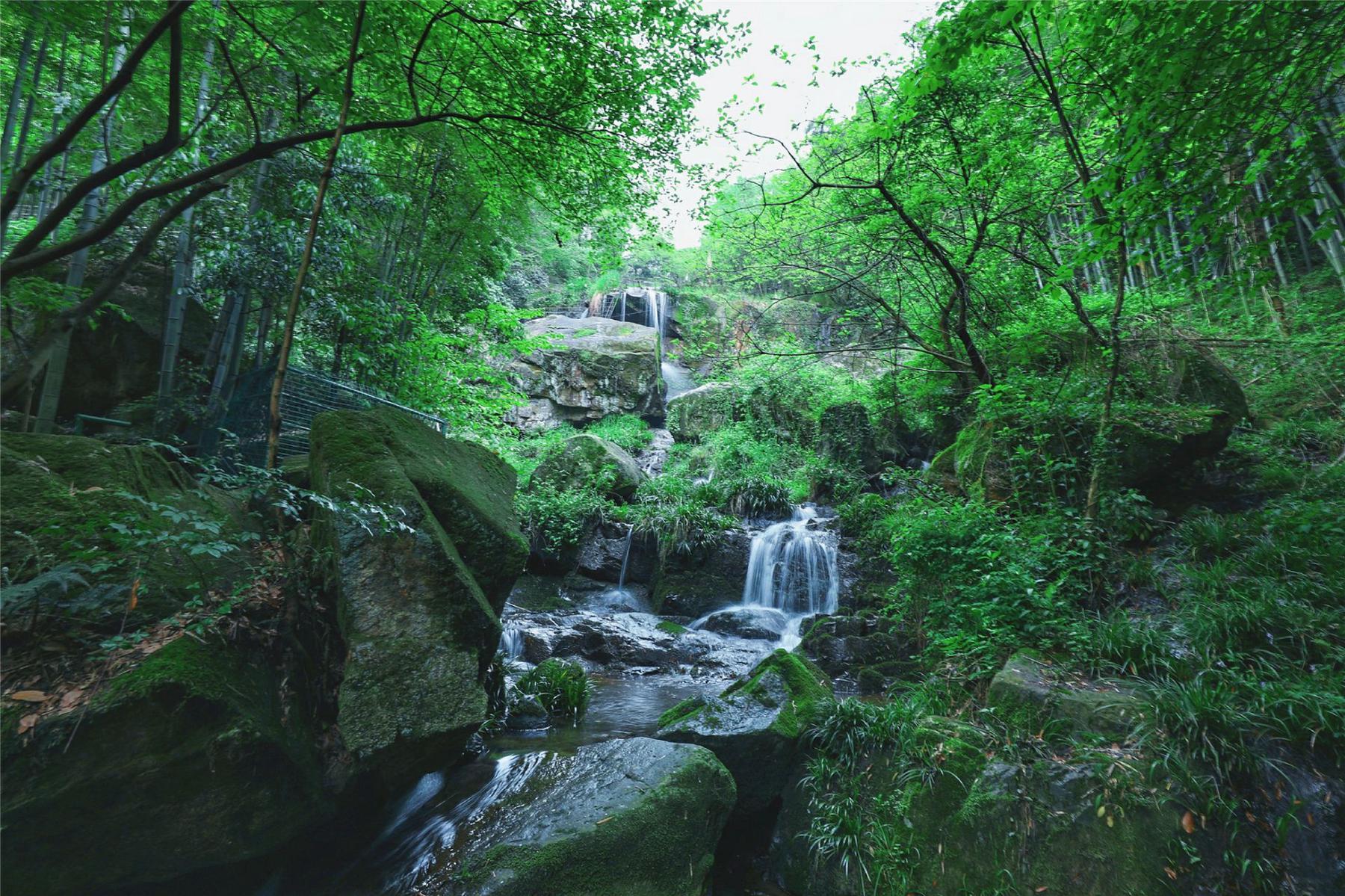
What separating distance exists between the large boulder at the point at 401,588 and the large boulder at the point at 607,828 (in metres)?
0.64

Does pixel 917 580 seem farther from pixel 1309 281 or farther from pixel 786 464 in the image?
pixel 1309 281

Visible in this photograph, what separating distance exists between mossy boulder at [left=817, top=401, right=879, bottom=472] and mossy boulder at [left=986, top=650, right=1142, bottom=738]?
8.95 m

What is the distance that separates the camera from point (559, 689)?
5766 millimetres

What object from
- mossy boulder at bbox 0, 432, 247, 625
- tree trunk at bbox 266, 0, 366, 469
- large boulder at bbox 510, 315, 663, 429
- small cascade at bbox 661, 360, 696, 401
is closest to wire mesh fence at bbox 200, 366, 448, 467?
tree trunk at bbox 266, 0, 366, 469

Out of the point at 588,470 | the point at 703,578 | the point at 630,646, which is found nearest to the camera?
the point at 630,646

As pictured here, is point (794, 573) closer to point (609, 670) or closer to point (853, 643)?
point (853, 643)

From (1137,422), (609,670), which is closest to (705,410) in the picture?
(609,670)

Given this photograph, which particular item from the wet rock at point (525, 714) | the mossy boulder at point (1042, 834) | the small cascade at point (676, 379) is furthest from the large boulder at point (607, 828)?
the small cascade at point (676, 379)

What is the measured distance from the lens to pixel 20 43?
4.95 meters

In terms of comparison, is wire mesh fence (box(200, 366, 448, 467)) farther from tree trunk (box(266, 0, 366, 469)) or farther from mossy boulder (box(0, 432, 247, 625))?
mossy boulder (box(0, 432, 247, 625))

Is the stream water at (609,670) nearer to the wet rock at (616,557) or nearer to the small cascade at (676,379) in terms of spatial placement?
the wet rock at (616,557)

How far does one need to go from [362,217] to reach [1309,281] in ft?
49.3

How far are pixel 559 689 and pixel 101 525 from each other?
13.2ft

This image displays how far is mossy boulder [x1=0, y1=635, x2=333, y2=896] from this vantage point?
7.70 ft
